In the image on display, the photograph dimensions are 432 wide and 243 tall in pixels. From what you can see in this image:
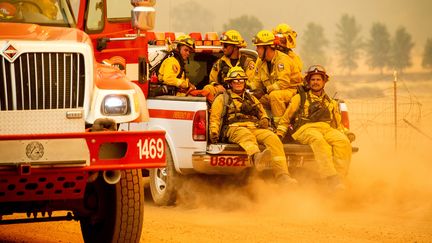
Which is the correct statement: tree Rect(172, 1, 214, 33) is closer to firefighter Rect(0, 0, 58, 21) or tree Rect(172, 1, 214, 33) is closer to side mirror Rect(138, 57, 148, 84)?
side mirror Rect(138, 57, 148, 84)

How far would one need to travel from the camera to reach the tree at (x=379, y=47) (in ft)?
164

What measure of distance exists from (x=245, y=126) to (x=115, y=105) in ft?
16.8

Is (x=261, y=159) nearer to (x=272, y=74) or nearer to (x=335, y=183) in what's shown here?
(x=335, y=183)

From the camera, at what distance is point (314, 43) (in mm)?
52344

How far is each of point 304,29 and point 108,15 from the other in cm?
4210

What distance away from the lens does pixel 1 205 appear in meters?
8.30

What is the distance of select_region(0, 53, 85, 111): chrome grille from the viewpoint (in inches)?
312

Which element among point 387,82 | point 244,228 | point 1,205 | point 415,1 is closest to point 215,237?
point 244,228

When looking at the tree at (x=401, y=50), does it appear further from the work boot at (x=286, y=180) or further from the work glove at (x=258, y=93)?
the work boot at (x=286, y=180)

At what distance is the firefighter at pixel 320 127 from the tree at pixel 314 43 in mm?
36481

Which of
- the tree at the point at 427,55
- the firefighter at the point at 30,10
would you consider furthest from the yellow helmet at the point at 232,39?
the tree at the point at 427,55

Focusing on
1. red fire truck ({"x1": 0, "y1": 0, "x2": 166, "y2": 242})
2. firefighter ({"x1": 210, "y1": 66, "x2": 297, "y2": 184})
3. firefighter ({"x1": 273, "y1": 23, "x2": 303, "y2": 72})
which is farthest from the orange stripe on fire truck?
red fire truck ({"x1": 0, "y1": 0, "x2": 166, "y2": 242})

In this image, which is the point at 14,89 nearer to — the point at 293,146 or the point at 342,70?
the point at 293,146

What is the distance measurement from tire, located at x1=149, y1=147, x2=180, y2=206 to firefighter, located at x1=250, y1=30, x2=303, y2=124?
1497mm
